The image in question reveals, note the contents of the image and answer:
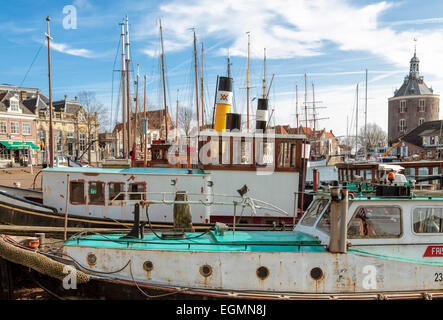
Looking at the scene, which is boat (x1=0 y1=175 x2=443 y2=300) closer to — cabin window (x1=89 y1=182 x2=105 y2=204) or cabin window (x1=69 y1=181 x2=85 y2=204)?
cabin window (x1=89 y1=182 x2=105 y2=204)

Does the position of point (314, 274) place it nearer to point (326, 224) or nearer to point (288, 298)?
point (288, 298)

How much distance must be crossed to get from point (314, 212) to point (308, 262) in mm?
1614

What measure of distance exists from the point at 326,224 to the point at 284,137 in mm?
4044

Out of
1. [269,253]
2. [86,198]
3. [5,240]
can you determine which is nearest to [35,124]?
[86,198]

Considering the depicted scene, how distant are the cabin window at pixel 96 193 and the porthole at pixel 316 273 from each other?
6940 mm

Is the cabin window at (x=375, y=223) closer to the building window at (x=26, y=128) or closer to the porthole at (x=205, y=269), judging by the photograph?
the porthole at (x=205, y=269)

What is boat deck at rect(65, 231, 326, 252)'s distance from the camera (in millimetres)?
6211

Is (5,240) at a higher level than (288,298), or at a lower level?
higher

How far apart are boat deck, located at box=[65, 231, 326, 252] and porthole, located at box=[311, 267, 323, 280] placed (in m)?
0.35

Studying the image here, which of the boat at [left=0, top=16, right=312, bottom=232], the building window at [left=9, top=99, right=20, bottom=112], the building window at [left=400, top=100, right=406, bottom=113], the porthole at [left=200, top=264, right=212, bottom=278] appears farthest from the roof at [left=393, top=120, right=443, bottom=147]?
the building window at [left=9, top=99, right=20, bottom=112]

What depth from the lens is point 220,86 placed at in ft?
40.5

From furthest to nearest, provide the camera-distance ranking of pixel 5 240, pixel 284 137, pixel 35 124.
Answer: pixel 35 124
pixel 284 137
pixel 5 240

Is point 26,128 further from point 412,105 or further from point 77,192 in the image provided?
point 412,105
